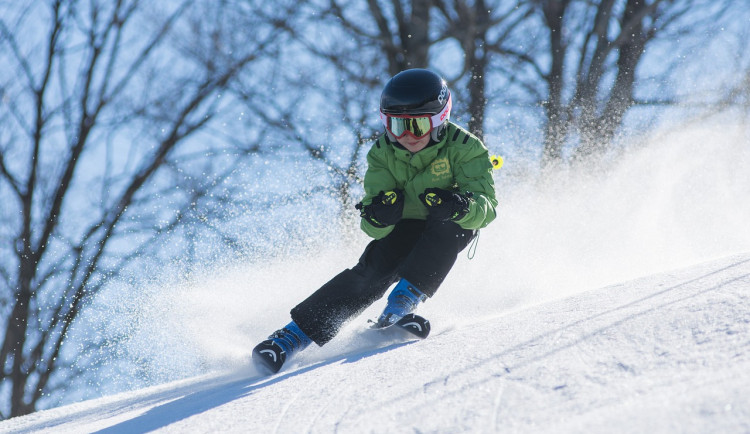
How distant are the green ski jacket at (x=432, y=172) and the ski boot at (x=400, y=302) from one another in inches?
12.4

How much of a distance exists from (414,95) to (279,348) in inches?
55.0

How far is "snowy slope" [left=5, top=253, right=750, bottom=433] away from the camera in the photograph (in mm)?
1297

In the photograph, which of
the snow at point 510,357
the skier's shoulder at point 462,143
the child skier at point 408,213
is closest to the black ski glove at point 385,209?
the child skier at point 408,213

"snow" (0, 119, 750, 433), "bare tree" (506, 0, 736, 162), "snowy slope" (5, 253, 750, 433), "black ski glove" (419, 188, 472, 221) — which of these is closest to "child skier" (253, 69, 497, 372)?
"black ski glove" (419, 188, 472, 221)

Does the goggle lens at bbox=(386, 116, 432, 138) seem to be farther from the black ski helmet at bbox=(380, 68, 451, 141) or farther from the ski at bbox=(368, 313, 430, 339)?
the ski at bbox=(368, 313, 430, 339)

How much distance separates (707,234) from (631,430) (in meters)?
4.83

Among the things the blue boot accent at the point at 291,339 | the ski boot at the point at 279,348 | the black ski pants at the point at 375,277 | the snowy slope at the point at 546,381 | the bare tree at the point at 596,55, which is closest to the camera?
the snowy slope at the point at 546,381

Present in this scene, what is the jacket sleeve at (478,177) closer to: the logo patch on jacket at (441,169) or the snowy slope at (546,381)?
the logo patch on jacket at (441,169)

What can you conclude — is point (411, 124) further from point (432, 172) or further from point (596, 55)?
point (596, 55)

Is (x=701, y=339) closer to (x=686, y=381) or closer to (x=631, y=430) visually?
(x=686, y=381)

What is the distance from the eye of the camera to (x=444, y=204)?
2.93 m

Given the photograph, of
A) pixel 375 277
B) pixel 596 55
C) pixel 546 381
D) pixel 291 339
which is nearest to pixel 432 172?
pixel 375 277

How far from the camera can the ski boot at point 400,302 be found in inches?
122

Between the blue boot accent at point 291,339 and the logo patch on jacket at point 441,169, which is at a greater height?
the logo patch on jacket at point 441,169
